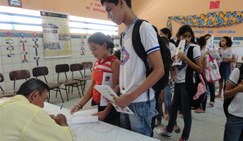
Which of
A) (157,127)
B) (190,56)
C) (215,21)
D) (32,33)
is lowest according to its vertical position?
(157,127)

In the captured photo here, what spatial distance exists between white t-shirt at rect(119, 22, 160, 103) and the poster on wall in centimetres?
357

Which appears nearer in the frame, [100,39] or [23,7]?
[100,39]

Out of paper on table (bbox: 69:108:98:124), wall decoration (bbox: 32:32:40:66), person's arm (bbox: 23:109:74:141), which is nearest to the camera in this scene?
person's arm (bbox: 23:109:74:141)

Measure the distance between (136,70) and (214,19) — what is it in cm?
499

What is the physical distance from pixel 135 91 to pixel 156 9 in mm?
5658

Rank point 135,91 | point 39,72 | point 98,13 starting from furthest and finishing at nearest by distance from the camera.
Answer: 1. point 98,13
2. point 39,72
3. point 135,91

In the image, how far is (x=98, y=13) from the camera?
5.51 m

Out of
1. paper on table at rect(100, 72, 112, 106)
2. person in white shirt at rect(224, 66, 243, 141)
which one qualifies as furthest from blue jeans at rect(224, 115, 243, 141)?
paper on table at rect(100, 72, 112, 106)

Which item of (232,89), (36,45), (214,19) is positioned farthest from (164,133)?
(214,19)

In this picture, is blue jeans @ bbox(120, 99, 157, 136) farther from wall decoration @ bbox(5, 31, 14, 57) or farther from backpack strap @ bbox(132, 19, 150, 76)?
wall decoration @ bbox(5, 31, 14, 57)

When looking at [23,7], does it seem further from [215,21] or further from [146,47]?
[215,21]

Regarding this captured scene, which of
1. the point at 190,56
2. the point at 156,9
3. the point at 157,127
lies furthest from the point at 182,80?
the point at 156,9

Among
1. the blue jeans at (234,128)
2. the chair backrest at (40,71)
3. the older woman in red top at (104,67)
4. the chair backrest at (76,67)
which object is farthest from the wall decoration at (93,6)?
the blue jeans at (234,128)

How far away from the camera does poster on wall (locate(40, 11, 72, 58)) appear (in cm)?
418
